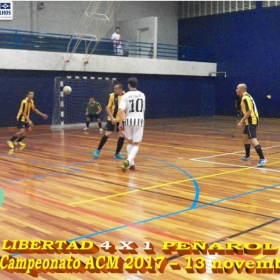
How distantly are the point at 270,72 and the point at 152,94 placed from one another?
262 inches

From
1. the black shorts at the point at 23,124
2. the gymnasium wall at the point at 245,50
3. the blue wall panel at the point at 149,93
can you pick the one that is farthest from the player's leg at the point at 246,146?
the gymnasium wall at the point at 245,50

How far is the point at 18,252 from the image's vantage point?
12.9 ft

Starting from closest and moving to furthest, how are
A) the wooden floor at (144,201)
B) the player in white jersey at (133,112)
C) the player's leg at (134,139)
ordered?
the wooden floor at (144,201) < the player in white jersey at (133,112) < the player's leg at (134,139)

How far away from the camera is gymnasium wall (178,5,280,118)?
23203 millimetres

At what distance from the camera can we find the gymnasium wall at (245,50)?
23.2 m

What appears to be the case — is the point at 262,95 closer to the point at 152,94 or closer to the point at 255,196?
the point at 152,94

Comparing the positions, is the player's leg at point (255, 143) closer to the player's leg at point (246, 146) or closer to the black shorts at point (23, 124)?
the player's leg at point (246, 146)

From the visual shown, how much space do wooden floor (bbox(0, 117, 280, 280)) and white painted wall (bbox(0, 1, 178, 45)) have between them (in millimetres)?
11626

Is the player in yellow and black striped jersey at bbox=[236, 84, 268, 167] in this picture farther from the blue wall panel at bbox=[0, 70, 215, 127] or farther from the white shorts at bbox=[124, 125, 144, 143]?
the blue wall panel at bbox=[0, 70, 215, 127]

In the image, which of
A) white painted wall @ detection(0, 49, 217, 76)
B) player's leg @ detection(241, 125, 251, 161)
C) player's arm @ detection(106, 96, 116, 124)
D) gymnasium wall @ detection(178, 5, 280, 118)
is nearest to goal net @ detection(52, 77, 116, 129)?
white painted wall @ detection(0, 49, 217, 76)

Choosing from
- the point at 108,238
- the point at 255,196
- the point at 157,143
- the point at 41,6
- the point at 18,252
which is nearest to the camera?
the point at 18,252

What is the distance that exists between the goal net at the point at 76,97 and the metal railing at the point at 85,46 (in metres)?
1.45

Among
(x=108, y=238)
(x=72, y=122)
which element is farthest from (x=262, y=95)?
(x=108, y=238)

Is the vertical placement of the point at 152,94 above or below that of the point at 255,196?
above
